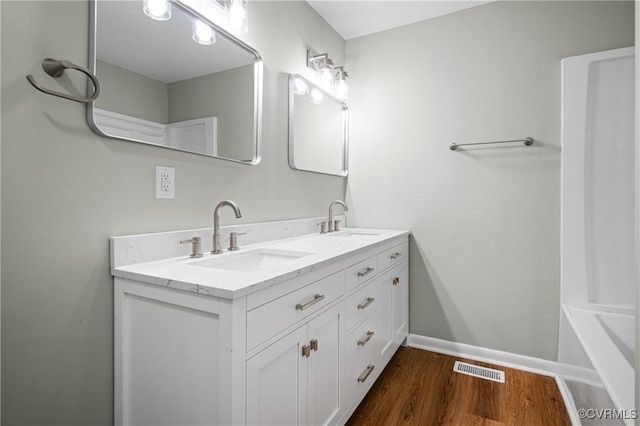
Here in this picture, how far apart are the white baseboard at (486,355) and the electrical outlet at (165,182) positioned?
191cm

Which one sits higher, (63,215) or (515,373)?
(63,215)

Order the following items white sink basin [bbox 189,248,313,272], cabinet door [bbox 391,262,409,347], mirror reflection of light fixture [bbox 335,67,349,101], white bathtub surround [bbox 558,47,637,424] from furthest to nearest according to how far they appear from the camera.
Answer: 1. mirror reflection of light fixture [bbox 335,67,349,101]
2. cabinet door [bbox 391,262,409,347]
3. white bathtub surround [bbox 558,47,637,424]
4. white sink basin [bbox 189,248,313,272]

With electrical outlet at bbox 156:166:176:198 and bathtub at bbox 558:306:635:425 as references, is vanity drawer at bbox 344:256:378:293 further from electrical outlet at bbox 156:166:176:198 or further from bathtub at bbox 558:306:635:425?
bathtub at bbox 558:306:635:425

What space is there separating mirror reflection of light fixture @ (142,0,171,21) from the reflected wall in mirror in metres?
0.81

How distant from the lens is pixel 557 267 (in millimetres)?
1970

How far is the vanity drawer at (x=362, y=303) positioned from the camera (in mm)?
1465

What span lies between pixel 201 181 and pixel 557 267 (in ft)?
6.69

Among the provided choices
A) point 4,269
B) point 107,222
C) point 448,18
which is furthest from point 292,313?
point 448,18

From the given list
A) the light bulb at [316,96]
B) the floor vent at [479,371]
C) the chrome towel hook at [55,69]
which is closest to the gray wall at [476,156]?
the floor vent at [479,371]

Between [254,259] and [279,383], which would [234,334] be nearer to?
[279,383]

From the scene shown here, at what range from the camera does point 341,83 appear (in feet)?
7.88

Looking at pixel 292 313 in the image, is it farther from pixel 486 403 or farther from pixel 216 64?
pixel 486 403

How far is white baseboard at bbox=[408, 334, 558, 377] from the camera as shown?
1999 mm

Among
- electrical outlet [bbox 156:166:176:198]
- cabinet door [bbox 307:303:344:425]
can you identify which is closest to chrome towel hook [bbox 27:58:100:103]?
electrical outlet [bbox 156:166:176:198]
